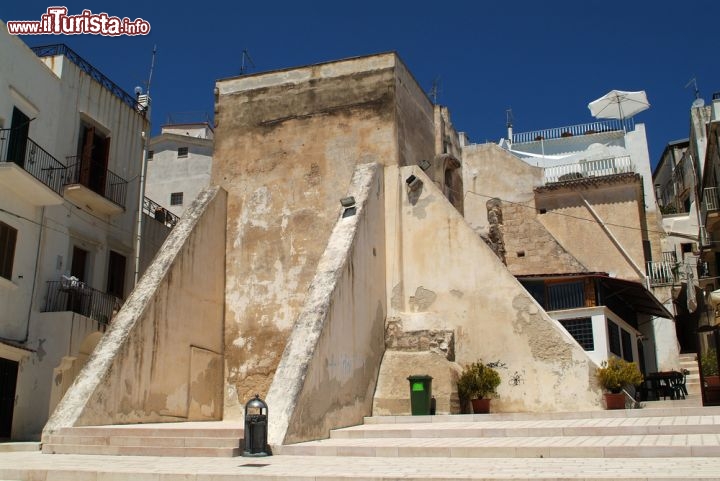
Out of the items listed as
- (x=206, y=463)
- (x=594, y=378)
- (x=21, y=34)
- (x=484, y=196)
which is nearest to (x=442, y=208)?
(x=594, y=378)

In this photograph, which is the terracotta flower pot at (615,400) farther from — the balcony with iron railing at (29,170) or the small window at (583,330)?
the balcony with iron railing at (29,170)

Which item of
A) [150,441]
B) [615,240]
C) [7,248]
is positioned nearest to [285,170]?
[7,248]

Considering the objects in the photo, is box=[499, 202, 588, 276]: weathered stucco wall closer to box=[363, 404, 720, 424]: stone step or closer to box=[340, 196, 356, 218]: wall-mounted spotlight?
box=[340, 196, 356, 218]: wall-mounted spotlight

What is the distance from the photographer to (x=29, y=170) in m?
15.8

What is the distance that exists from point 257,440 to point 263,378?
6123 mm

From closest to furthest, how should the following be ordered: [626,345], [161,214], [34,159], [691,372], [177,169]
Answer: [34,159] < [626,345] < [161,214] < [691,372] < [177,169]

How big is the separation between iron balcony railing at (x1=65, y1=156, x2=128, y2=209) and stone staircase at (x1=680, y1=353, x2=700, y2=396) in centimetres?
1723

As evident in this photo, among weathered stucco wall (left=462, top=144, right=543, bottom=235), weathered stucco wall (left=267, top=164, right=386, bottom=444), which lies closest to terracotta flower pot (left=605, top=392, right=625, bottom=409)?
weathered stucco wall (left=267, top=164, right=386, bottom=444)

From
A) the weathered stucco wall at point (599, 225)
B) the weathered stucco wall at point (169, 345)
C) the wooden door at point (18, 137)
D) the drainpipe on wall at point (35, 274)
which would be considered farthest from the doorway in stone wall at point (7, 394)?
the weathered stucco wall at point (599, 225)

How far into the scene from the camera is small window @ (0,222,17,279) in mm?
14930

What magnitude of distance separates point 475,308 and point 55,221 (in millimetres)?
10067

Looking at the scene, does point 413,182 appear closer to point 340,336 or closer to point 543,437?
point 340,336

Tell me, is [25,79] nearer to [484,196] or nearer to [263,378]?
[263,378]

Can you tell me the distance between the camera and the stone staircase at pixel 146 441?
9336 mm
